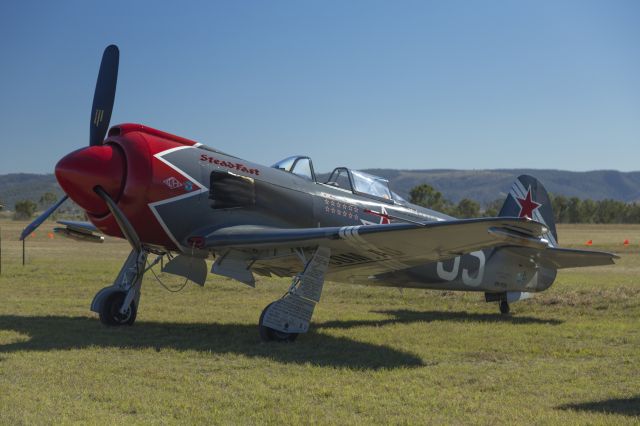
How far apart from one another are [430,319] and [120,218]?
5.48 metres

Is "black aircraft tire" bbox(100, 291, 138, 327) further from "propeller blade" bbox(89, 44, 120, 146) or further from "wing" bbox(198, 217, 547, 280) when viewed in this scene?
"propeller blade" bbox(89, 44, 120, 146)

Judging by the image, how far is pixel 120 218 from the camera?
846 centimetres

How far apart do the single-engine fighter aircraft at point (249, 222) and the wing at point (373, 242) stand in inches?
0.6

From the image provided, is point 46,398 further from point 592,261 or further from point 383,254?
point 592,261

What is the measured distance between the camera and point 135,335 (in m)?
8.74

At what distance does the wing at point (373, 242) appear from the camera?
700cm

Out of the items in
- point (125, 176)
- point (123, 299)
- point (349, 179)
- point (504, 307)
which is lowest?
point (504, 307)

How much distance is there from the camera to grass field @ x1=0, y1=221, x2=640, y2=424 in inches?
196

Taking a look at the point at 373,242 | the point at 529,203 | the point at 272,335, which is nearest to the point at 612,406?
the point at 373,242

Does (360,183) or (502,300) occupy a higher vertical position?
(360,183)

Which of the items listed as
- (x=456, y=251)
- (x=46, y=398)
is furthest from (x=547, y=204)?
(x=46, y=398)

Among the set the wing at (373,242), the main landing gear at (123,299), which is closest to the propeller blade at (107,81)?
the main landing gear at (123,299)

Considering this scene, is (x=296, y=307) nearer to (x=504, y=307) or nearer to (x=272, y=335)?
(x=272, y=335)

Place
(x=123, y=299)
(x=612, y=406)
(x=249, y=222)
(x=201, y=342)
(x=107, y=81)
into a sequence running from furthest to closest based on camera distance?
1. (x=123, y=299)
2. (x=107, y=81)
3. (x=249, y=222)
4. (x=201, y=342)
5. (x=612, y=406)
